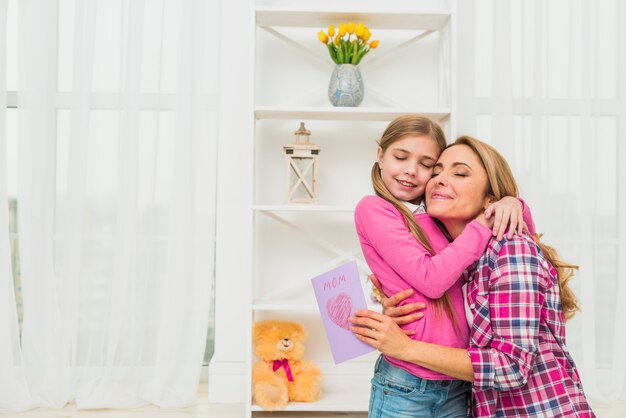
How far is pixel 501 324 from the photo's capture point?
3.58 ft

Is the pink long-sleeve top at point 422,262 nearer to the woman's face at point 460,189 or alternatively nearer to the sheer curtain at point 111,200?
the woman's face at point 460,189

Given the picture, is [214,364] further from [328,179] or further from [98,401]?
[328,179]

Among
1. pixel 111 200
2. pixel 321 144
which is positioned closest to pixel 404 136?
pixel 321 144

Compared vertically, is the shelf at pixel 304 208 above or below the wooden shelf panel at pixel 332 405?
above

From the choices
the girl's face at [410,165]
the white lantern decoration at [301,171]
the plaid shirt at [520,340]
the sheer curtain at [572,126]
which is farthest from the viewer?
the sheer curtain at [572,126]

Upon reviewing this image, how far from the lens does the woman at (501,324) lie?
108 centimetres

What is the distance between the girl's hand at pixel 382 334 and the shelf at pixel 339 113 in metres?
1.07

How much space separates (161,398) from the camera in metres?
2.31

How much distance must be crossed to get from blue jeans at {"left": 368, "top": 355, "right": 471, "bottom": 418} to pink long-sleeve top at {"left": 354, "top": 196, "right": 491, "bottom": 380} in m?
0.02

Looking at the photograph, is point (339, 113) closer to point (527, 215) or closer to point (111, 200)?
point (111, 200)

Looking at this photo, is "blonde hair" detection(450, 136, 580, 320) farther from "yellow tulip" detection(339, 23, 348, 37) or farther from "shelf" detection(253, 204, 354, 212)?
"yellow tulip" detection(339, 23, 348, 37)

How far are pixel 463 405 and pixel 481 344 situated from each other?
198 mm

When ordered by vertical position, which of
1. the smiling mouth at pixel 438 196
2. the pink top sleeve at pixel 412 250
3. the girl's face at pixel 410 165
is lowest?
the pink top sleeve at pixel 412 250

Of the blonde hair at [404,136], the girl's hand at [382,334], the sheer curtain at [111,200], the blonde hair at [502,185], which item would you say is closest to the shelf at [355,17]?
the sheer curtain at [111,200]
